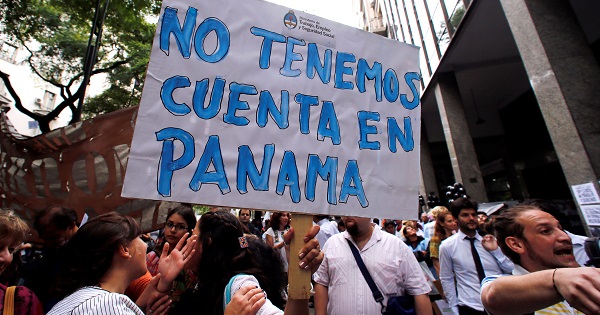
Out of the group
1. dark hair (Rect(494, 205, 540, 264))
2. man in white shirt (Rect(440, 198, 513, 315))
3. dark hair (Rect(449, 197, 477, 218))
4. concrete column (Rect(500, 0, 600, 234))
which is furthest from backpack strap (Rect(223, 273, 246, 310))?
concrete column (Rect(500, 0, 600, 234))

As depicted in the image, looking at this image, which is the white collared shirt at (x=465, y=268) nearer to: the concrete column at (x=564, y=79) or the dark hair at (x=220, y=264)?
the dark hair at (x=220, y=264)

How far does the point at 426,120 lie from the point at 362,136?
16.9 metres

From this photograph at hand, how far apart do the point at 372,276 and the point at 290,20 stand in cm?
190

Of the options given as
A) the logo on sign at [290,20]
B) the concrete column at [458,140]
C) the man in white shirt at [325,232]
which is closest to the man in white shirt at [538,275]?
the logo on sign at [290,20]

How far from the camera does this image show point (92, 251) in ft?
4.48

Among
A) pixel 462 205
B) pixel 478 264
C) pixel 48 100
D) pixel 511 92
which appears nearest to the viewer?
pixel 478 264

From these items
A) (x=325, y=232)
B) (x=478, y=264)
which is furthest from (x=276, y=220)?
(x=478, y=264)

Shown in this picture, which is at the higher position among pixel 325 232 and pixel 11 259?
pixel 325 232

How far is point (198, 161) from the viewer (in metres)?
1.44

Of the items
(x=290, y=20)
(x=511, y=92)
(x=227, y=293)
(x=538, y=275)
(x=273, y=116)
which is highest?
(x=511, y=92)

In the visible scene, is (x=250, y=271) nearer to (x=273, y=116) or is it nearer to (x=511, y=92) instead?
(x=273, y=116)

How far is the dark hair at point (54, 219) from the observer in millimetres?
2326

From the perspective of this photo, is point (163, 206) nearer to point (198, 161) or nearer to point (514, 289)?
point (198, 161)

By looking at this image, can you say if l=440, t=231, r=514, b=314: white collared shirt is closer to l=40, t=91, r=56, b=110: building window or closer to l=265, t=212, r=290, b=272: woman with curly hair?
l=265, t=212, r=290, b=272: woman with curly hair
